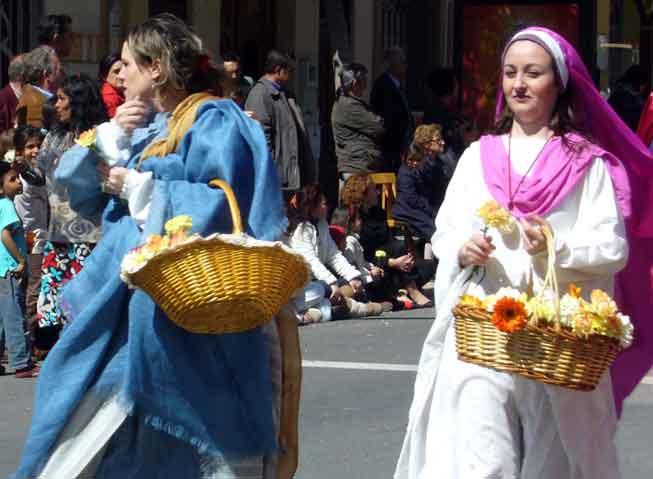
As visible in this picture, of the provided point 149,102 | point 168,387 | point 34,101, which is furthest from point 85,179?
point 34,101

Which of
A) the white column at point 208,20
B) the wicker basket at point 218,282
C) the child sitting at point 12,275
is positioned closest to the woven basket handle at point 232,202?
the wicker basket at point 218,282

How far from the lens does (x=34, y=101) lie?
1101cm

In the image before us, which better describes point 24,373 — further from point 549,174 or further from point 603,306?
point 603,306

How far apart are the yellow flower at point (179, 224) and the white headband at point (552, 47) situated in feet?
4.01

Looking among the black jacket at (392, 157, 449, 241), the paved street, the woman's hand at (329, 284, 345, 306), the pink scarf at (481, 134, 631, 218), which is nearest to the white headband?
the pink scarf at (481, 134, 631, 218)

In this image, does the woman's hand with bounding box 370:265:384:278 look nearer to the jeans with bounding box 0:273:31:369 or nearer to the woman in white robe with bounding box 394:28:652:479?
the jeans with bounding box 0:273:31:369

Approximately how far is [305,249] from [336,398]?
10.4ft

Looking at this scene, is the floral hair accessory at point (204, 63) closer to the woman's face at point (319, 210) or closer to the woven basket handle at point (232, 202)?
the woven basket handle at point (232, 202)

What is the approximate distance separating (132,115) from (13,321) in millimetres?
4476

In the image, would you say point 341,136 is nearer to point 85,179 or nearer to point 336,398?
point 336,398

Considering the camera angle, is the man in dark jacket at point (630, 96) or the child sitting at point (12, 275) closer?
the child sitting at point (12, 275)

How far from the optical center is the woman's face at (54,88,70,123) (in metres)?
9.71

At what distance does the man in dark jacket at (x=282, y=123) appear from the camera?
13.2 meters

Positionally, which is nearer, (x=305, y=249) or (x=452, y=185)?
(x=452, y=185)
